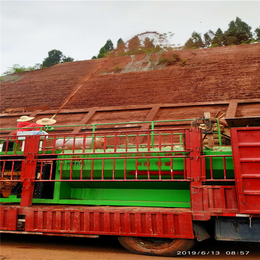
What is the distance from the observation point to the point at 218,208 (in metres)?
4.37

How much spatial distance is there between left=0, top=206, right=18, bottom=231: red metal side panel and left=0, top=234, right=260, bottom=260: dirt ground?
18.0 inches

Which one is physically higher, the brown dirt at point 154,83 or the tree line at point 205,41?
the tree line at point 205,41

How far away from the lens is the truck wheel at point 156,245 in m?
4.60

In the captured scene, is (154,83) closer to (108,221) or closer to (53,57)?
(108,221)

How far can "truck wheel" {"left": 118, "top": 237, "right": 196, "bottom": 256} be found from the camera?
4.60 metres

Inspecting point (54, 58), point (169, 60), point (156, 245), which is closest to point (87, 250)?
point (156, 245)

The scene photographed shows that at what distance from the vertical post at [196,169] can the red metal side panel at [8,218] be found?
370cm

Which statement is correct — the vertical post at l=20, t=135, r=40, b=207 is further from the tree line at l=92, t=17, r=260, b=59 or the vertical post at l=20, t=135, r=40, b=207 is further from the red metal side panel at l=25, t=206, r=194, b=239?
the tree line at l=92, t=17, r=260, b=59

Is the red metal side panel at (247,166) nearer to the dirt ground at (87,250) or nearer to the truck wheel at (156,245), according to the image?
the dirt ground at (87,250)

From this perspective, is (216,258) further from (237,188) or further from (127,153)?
(127,153)

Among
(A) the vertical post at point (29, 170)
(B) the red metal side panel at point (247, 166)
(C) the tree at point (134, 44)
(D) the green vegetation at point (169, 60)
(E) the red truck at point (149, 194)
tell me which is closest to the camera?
(B) the red metal side panel at point (247, 166)

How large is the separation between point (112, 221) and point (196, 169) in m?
→ 1.91

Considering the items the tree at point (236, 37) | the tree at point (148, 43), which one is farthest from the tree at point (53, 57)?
the tree at point (236, 37)

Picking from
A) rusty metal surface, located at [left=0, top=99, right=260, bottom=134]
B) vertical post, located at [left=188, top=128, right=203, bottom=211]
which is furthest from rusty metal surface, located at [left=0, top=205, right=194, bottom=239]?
rusty metal surface, located at [left=0, top=99, right=260, bottom=134]
